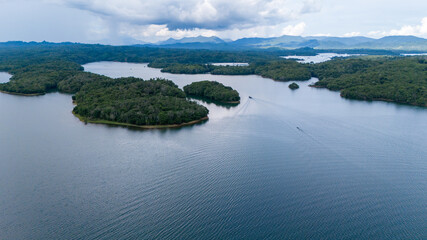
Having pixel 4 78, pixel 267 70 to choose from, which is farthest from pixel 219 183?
pixel 4 78

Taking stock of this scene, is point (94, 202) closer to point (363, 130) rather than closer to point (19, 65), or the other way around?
point (363, 130)

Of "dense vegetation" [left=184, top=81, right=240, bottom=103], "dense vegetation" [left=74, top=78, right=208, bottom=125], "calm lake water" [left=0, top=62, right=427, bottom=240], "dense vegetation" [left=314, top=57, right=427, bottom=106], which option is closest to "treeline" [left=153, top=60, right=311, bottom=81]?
"dense vegetation" [left=314, top=57, right=427, bottom=106]

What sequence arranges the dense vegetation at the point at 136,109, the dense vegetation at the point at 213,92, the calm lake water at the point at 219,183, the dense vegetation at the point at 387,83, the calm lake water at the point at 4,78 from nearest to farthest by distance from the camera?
the calm lake water at the point at 219,183 < the dense vegetation at the point at 136,109 < the dense vegetation at the point at 213,92 < the dense vegetation at the point at 387,83 < the calm lake water at the point at 4,78

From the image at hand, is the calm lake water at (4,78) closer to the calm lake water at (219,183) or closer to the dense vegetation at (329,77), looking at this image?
the dense vegetation at (329,77)

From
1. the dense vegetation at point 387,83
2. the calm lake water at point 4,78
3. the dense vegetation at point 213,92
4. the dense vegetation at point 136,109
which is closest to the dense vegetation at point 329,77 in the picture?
the dense vegetation at point 387,83

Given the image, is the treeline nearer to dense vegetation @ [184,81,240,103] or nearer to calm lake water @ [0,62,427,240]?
dense vegetation @ [184,81,240,103]

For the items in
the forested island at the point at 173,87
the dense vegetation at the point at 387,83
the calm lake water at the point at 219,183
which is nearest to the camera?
the calm lake water at the point at 219,183
